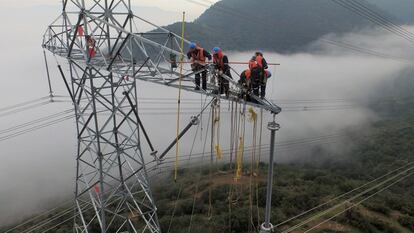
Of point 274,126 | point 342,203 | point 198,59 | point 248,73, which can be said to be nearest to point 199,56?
point 198,59

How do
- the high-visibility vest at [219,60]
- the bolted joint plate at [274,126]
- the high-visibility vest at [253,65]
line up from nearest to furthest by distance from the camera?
the bolted joint plate at [274,126] < the high-visibility vest at [253,65] < the high-visibility vest at [219,60]

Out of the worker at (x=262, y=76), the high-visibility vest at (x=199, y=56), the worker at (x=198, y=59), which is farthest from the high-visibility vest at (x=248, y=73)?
the high-visibility vest at (x=199, y=56)

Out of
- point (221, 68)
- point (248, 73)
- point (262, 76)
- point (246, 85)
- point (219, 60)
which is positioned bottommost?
point (246, 85)

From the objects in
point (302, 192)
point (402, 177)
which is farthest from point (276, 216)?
point (402, 177)

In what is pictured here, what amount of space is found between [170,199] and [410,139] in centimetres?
6293

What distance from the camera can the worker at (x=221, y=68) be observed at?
1388cm

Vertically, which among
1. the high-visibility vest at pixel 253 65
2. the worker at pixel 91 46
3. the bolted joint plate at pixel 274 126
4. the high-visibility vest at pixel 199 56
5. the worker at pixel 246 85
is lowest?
the bolted joint plate at pixel 274 126

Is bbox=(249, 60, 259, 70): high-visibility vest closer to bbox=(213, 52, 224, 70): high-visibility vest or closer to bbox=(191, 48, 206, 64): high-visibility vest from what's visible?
bbox=(213, 52, 224, 70): high-visibility vest

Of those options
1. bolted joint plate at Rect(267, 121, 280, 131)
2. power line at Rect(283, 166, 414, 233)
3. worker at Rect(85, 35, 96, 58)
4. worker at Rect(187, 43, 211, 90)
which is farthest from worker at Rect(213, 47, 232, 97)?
power line at Rect(283, 166, 414, 233)

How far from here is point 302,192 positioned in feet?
132

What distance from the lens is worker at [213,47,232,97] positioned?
13875 mm

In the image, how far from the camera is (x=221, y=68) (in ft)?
47.0

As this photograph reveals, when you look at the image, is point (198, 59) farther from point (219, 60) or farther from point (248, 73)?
point (248, 73)

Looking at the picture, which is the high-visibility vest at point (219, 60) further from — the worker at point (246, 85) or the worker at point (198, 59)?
the worker at point (246, 85)
